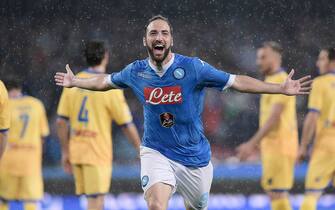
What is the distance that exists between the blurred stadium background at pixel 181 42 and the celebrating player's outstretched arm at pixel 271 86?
589 cm

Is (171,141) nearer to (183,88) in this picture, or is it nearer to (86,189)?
(183,88)

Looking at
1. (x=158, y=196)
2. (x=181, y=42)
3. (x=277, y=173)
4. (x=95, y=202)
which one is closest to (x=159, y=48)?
(x=158, y=196)

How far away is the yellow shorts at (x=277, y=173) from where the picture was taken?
930cm

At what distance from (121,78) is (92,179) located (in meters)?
2.27

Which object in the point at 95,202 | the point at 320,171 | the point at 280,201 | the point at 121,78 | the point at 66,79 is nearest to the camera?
the point at 121,78

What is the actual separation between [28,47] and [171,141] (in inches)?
340

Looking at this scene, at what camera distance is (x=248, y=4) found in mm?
16188

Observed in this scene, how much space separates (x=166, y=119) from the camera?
21.8ft

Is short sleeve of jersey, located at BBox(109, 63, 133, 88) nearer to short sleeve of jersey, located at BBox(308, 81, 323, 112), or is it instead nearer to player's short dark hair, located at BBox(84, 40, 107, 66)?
player's short dark hair, located at BBox(84, 40, 107, 66)

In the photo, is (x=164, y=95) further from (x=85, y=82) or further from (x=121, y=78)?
(x=85, y=82)

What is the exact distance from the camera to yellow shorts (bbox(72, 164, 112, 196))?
29.1 ft

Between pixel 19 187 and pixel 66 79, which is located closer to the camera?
pixel 66 79

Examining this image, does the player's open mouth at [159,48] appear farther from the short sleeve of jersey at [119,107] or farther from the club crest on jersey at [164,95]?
the short sleeve of jersey at [119,107]

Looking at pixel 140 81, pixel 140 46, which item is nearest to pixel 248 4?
pixel 140 46
